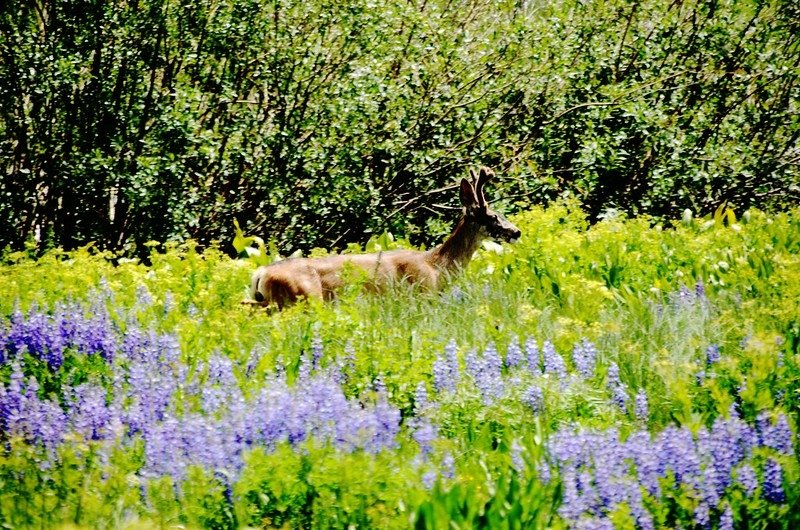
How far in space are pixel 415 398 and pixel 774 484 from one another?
5.43ft

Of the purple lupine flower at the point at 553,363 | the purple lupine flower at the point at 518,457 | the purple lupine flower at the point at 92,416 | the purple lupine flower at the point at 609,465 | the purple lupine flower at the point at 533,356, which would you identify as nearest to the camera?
the purple lupine flower at the point at 609,465

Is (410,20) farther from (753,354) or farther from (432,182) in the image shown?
(753,354)

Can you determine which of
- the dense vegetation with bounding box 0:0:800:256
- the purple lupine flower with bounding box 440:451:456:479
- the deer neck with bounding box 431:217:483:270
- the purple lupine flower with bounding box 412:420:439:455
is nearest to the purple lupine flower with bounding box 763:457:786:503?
the purple lupine flower with bounding box 440:451:456:479

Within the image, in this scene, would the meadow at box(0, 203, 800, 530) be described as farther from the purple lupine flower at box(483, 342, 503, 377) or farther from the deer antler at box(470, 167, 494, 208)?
the deer antler at box(470, 167, 494, 208)

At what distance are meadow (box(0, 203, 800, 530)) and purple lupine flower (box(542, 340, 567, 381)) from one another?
0.01 metres

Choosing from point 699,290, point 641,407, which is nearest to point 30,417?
point 641,407

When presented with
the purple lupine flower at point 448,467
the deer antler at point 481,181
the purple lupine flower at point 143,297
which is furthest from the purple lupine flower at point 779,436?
the deer antler at point 481,181

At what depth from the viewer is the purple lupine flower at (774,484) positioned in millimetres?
3814

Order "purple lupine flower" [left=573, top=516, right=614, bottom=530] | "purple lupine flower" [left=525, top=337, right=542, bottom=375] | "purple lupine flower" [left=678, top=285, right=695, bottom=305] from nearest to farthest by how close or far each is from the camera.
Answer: "purple lupine flower" [left=573, top=516, right=614, bottom=530]
"purple lupine flower" [left=525, top=337, right=542, bottom=375]
"purple lupine flower" [left=678, top=285, right=695, bottom=305]

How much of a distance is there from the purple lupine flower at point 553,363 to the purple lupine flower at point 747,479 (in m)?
1.26

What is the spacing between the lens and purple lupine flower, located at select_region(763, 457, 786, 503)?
3.81m

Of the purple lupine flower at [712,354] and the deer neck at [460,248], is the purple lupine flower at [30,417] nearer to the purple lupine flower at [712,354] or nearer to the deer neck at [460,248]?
the purple lupine flower at [712,354]

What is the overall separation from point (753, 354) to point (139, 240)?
6.20 meters

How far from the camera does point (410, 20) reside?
33.2ft
